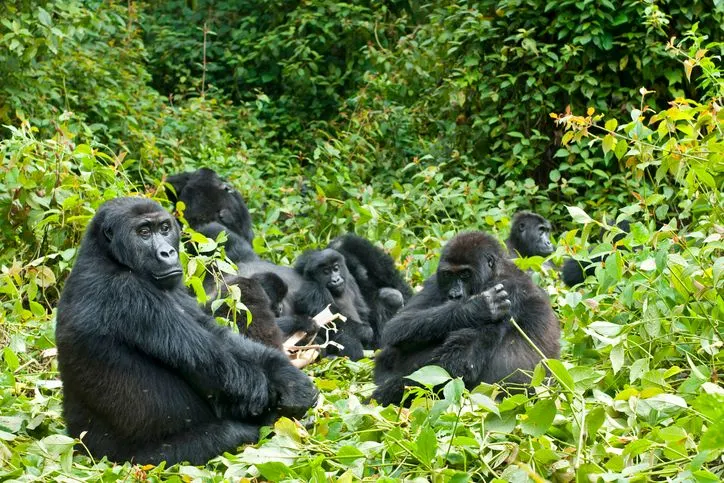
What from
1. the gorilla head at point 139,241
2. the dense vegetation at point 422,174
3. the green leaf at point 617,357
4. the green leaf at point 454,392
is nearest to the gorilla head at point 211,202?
the dense vegetation at point 422,174

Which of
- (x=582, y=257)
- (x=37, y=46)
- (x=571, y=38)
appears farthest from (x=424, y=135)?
(x=582, y=257)

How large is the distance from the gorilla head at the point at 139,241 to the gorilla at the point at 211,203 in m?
3.36

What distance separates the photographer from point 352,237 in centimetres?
793

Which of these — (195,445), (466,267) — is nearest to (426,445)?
(195,445)

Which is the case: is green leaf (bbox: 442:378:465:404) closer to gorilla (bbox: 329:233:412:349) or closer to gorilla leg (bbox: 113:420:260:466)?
gorilla leg (bbox: 113:420:260:466)

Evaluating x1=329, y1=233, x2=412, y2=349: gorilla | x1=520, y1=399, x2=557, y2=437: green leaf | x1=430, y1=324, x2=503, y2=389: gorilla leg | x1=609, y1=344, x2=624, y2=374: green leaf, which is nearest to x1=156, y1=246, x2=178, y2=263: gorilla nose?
x1=430, y1=324, x2=503, y2=389: gorilla leg

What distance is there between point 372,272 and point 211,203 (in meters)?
1.43

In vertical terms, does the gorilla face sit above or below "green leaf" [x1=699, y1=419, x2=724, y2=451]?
above

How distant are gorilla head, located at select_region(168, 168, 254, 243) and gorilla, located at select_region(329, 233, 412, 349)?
0.92 metres

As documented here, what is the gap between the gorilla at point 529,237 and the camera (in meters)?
7.99

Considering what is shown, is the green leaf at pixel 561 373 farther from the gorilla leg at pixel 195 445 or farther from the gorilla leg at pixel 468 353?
the gorilla leg at pixel 195 445

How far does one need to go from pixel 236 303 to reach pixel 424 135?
6.41 m

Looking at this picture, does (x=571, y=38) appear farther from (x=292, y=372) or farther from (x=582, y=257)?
(x=292, y=372)

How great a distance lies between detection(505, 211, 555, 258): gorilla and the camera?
314 inches
